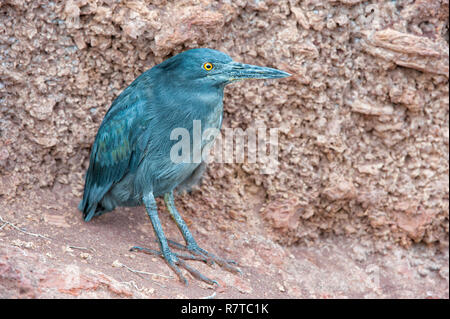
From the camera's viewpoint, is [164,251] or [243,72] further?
[164,251]

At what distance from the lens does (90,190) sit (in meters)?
4.42

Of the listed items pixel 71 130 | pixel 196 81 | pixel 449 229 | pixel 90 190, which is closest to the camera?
pixel 196 81

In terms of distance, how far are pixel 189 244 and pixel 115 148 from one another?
101 cm

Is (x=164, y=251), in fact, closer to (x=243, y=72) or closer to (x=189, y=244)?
(x=189, y=244)

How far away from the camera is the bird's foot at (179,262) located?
408cm

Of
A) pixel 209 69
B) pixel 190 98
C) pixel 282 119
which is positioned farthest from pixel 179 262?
pixel 282 119

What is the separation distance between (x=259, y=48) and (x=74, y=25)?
162 centimetres

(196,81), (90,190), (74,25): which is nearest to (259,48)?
(196,81)

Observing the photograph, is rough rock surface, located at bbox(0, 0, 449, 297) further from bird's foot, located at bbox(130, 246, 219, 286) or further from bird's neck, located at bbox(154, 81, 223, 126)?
bird's neck, located at bbox(154, 81, 223, 126)

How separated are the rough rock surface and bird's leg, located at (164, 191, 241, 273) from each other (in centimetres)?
25

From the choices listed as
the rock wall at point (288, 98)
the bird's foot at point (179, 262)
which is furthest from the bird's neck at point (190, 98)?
the bird's foot at point (179, 262)

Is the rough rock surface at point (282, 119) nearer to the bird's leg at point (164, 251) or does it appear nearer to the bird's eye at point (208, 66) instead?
the bird's leg at point (164, 251)

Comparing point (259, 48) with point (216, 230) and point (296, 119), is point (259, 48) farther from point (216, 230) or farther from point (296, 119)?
point (216, 230)

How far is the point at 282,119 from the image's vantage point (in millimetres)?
5043
